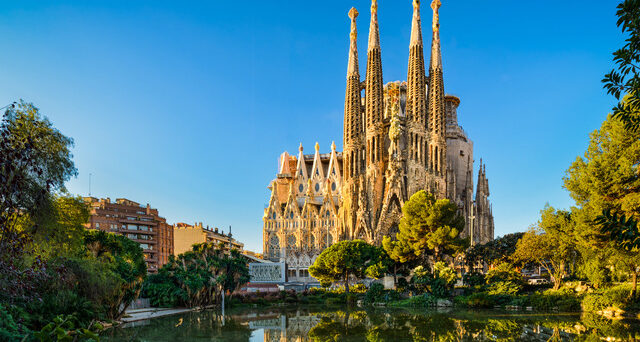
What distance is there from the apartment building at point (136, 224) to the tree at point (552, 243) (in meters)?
50.2

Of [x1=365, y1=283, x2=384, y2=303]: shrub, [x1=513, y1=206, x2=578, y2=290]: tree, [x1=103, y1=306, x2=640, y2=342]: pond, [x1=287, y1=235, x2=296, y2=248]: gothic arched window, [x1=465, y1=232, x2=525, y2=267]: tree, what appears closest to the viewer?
[x1=103, y1=306, x2=640, y2=342]: pond

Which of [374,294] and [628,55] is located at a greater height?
[628,55]

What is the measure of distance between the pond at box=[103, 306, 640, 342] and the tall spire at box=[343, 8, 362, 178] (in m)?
32.7

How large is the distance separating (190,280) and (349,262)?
42.1ft

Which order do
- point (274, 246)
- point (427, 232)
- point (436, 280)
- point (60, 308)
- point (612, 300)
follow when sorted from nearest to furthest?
point (60, 308)
point (612, 300)
point (436, 280)
point (427, 232)
point (274, 246)

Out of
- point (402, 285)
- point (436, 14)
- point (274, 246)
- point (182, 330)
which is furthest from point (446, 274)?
point (436, 14)

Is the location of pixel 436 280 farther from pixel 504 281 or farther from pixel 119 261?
pixel 119 261

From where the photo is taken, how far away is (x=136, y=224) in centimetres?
6894

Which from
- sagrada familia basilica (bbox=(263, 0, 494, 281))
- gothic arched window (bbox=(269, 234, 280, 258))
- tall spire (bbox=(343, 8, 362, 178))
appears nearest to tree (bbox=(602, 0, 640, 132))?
sagrada familia basilica (bbox=(263, 0, 494, 281))

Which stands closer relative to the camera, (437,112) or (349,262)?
(349,262)

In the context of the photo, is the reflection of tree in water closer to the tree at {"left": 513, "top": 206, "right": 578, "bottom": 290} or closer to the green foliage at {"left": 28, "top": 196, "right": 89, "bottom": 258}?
the green foliage at {"left": 28, "top": 196, "right": 89, "bottom": 258}

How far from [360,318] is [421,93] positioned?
36.6 meters

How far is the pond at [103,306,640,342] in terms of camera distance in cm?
1722

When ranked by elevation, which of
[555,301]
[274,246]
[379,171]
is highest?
[379,171]
